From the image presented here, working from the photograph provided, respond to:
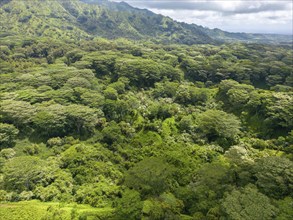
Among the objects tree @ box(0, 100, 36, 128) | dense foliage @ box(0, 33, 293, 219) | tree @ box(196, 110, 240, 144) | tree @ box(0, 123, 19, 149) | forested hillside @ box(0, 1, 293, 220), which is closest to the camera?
forested hillside @ box(0, 1, 293, 220)

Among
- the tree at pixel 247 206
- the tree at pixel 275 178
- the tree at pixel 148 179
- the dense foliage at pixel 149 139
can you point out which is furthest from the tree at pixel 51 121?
the tree at pixel 275 178

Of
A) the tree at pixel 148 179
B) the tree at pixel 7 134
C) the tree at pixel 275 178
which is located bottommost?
the tree at pixel 7 134

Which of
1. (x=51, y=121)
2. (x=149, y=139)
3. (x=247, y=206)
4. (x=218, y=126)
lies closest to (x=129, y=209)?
(x=247, y=206)

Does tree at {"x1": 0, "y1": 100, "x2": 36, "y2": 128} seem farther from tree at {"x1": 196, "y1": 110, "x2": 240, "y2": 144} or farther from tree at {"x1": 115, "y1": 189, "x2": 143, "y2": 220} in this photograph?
tree at {"x1": 196, "y1": 110, "x2": 240, "y2": 144}

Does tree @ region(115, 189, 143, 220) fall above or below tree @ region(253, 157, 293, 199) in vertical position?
below

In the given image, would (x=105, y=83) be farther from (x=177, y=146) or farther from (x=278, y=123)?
(x=278, y=123)

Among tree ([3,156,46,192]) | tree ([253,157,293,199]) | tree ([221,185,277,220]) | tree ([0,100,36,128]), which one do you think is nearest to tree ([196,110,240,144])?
tree ([253,157,293,199])

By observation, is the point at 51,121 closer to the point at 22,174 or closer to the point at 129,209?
the point at 22,174

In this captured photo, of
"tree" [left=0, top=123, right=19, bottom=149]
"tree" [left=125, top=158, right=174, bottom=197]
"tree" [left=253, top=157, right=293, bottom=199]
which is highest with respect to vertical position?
"tree" [left=253, top=157, right=293, bottom=199]

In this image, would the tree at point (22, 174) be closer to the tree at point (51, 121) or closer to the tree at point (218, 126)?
the tree at point (51, 121)
